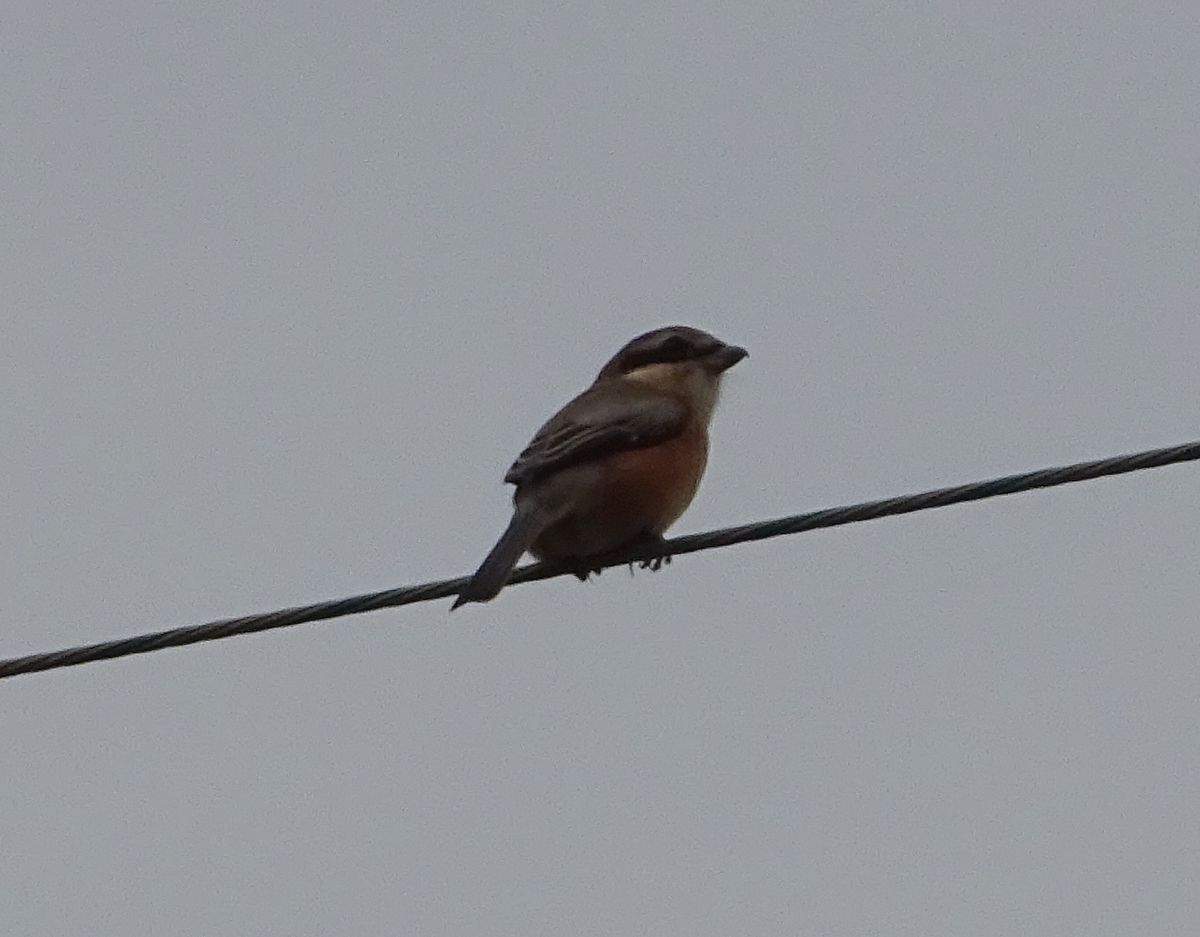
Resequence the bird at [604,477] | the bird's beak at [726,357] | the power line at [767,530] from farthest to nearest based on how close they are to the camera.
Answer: the bird's beak at [726,357] → the bird at [604,477] → the power line at [767,530]

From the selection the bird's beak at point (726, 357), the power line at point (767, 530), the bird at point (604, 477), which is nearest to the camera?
the power line at point (767, 530)

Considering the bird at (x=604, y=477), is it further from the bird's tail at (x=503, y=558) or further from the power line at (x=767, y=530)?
the power line at (x=767, y=530)

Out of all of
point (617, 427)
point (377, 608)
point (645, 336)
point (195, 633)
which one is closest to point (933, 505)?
point (377, 608)

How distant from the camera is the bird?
28.8 feet

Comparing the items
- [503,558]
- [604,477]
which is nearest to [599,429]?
[604,477]

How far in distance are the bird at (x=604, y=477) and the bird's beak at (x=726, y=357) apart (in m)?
0.47

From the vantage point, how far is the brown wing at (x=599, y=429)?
8906mm

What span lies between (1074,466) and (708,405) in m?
3.47

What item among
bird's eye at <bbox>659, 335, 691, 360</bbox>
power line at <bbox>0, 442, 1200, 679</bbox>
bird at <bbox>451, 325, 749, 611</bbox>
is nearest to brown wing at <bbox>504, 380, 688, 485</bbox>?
bird at <bbox>451, 325, 749, 611</bbox>

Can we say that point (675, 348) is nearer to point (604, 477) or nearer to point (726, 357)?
point (726, 357)

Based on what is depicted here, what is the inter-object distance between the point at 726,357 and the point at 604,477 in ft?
4.83

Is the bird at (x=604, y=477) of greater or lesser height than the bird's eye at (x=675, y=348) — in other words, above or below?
below

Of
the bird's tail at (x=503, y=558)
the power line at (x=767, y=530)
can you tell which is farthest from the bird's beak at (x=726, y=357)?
the power line at (x=767, y=530)

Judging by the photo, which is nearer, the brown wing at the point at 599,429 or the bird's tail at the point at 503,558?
the bird's tail at the point at 503,558
